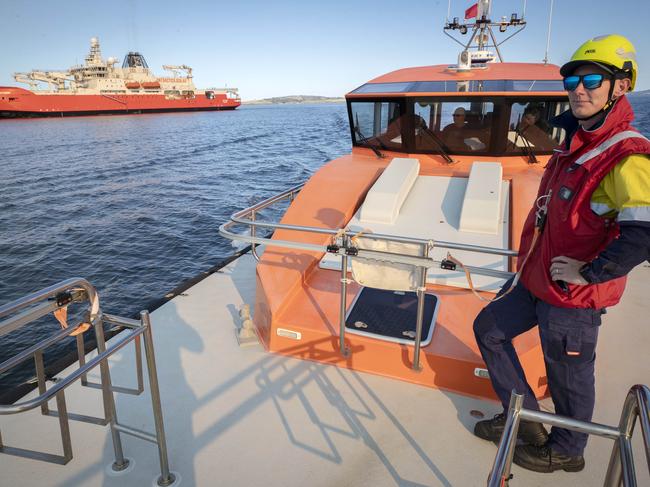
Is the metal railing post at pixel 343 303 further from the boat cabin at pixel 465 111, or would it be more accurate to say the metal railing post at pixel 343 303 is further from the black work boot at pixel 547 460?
the boat cabin at pixel 465 111

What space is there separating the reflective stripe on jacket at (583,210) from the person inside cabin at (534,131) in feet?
10.3

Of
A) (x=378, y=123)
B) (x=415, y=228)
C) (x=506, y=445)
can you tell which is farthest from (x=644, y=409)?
(x=378, y=123)

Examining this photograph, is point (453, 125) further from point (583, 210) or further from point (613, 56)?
point (583, 210)

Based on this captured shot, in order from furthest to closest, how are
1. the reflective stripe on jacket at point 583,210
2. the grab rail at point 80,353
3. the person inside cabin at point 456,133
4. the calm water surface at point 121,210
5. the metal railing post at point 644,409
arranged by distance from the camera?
the calm water surface at point 121,210
the person inside cabin at point 456,133
the reflective stripe on jacket at point 583,210
the grab rail at point 80,353
the metal railing post at point 644,409

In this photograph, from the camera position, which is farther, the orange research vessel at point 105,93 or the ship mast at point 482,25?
the orange research vessel at point 105,93

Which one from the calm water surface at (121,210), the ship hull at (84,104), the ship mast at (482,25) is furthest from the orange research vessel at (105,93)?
the ship mast at (482,25)

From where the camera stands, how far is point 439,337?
3076mm

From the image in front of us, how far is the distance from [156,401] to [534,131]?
4.74 meters

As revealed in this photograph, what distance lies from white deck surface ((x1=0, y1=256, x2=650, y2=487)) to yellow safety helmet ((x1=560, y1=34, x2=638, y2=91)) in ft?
6.70

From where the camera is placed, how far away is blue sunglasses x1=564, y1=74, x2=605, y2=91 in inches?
66.4

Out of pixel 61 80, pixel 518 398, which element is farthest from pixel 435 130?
pixel 61 80

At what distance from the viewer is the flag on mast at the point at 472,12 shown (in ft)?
24.7

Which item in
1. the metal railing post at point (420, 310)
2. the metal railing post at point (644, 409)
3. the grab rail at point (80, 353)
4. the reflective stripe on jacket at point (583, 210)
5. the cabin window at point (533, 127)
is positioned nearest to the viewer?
the metal railing post at point (644, 409)

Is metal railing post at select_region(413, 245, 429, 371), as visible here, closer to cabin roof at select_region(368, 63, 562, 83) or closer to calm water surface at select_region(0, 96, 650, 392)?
cabin roof at select_region(368, 63, 562, 83)
